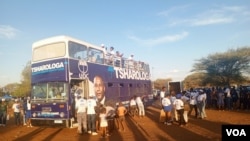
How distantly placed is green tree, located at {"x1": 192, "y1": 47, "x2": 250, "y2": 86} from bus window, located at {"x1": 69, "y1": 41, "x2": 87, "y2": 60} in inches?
1045

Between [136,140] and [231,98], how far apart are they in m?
13.5

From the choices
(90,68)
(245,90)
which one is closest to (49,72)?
(90,68)

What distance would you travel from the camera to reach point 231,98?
22281 mm

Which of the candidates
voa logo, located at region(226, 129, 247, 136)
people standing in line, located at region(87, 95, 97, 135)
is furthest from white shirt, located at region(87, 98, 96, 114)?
voa logo, located at region(226, 129, 247, 136)

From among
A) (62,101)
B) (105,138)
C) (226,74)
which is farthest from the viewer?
(226,74)

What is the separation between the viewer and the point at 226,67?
37.4 meters

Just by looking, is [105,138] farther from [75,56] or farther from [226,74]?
[226,74]

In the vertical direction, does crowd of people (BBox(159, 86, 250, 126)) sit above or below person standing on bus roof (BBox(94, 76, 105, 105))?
below

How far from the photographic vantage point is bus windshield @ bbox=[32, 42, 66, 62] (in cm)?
1424

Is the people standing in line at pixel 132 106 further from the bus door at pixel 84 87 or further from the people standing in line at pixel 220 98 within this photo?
the people standing in line at pixel 220 98

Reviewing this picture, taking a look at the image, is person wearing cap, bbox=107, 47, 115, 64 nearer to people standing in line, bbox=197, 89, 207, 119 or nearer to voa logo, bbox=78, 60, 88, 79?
voa logo, bbox=78, 60, 88, 79

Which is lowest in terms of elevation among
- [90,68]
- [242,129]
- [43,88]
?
[242,129]

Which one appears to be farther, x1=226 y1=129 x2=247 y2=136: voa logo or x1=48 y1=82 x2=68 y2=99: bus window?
x1=48 y1=82 x2=68 y2=99: bus window

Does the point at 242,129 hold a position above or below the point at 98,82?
below
